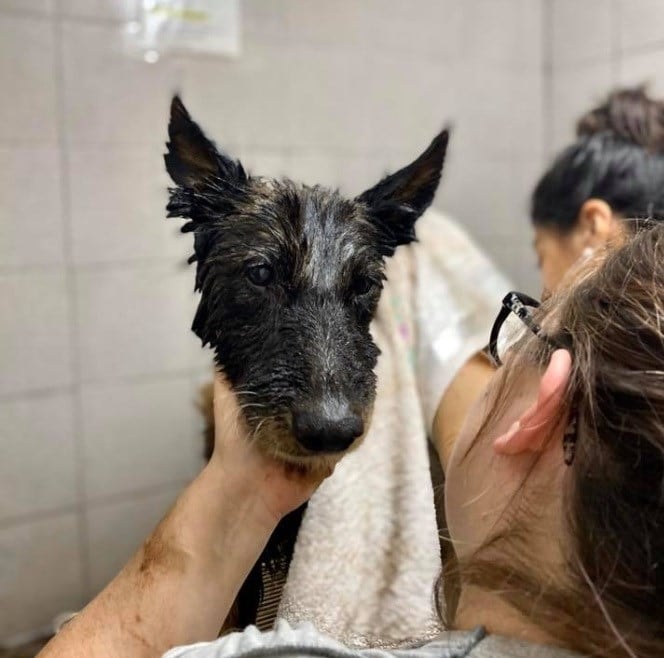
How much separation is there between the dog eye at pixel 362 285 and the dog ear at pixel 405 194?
3cm

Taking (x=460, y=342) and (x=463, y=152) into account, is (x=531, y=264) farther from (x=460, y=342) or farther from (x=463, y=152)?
(x=463, y=152)

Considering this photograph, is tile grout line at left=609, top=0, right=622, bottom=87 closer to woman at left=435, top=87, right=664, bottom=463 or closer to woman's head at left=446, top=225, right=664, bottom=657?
woman at left=435, top=87, right=664, bottom=463

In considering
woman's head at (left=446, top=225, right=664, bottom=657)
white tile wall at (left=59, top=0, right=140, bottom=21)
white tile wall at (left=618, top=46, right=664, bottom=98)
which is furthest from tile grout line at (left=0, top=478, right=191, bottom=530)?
white tile wall at (left=618, top=46, right=664, bottom=98)

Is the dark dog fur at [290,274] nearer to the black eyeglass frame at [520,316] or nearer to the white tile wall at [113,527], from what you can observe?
the black eyeglass frame at [520,316]

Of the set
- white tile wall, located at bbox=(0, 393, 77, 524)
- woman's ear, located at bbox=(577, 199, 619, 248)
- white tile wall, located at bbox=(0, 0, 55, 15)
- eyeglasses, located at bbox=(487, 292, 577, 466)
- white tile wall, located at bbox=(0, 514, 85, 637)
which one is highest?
white tile wall, located at bbox=(0, 0, 55, 15)

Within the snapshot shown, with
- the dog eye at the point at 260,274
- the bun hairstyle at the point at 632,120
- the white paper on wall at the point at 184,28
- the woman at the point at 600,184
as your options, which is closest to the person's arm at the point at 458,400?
the woman at the point at 600,184

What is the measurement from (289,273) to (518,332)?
0.67 ft

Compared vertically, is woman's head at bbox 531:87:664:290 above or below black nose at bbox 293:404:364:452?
above

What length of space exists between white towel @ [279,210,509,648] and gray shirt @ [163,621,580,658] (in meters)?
0.13

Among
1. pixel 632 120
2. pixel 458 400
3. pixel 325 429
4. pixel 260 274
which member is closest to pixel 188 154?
pixel 260 274

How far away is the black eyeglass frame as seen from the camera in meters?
0.62

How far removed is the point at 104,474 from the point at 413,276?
0.82 metres

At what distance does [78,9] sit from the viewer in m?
1.50

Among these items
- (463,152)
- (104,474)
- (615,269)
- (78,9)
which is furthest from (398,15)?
(615,269)
